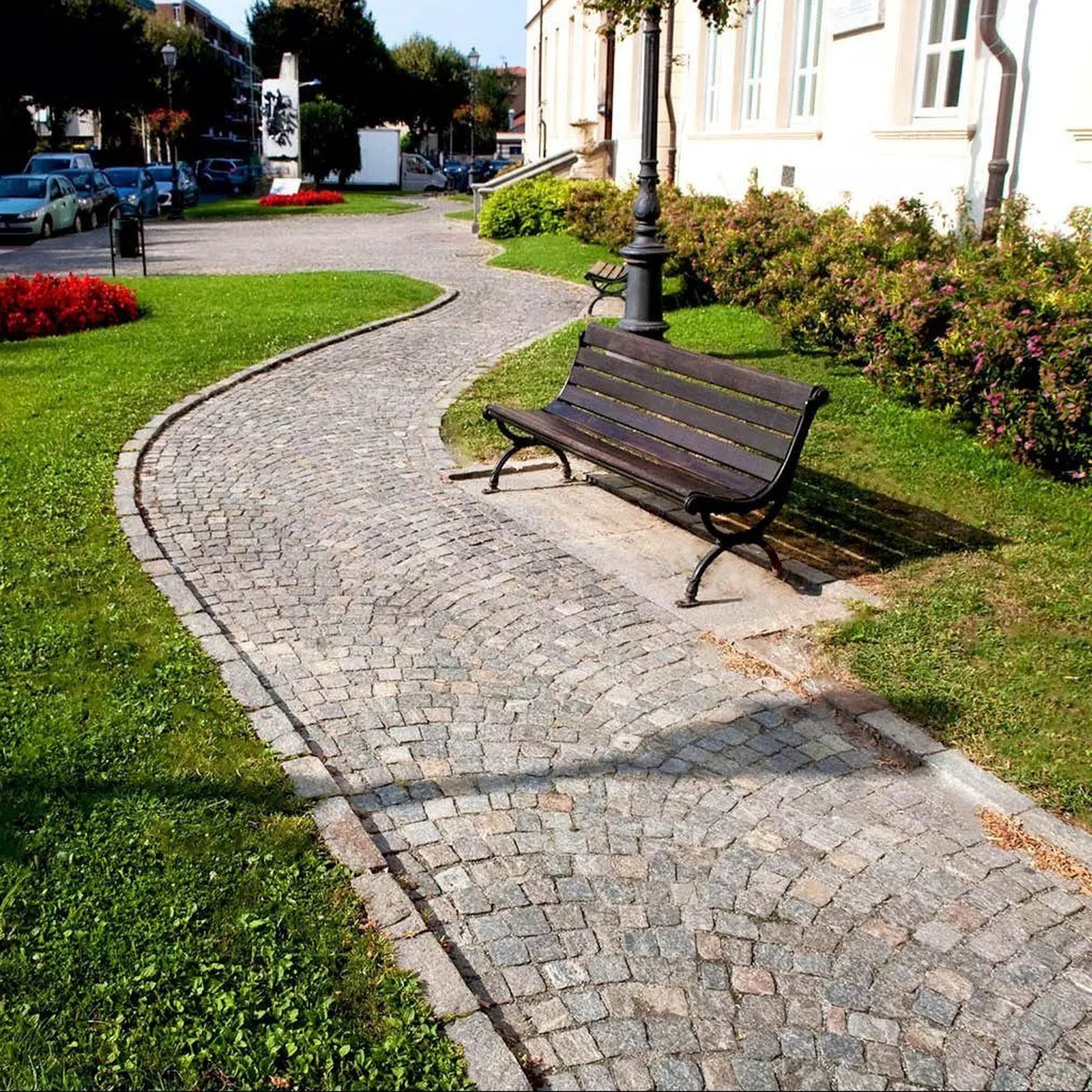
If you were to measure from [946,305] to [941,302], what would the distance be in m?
0.04

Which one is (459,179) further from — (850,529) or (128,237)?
(850,529)

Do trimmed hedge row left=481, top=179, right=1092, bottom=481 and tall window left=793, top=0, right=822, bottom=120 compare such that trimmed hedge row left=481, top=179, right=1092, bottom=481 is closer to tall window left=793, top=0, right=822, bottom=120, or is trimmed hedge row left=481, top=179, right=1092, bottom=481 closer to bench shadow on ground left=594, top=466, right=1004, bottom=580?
bench shadow on ground left=594, top=466, right=1004, bottom=580

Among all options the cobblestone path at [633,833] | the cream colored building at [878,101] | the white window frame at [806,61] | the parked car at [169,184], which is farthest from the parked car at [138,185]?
the cobblestone path at [633,833]

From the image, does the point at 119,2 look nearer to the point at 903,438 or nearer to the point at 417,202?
the point at 417,202

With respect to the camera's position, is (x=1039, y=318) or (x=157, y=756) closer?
(x=157, y=756)

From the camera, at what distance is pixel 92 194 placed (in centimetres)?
3153

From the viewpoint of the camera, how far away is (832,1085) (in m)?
2.93

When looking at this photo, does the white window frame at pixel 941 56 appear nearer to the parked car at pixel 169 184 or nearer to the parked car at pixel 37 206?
the parked car at pixel 37 206

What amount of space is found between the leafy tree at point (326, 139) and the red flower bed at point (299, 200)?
32.2ft

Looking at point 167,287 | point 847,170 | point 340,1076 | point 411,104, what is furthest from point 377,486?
point 411,104

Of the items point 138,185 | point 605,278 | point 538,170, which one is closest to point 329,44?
point 138,185

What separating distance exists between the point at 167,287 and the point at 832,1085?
16.6 meters

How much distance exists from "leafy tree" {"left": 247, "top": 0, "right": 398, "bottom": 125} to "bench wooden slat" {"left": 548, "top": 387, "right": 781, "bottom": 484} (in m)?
59.8

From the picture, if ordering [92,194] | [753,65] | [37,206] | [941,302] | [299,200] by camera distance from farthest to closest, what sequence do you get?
1. [299,200]
2. [92,194]
3. [37,206]
4. [753,65]
5. [941,302]
